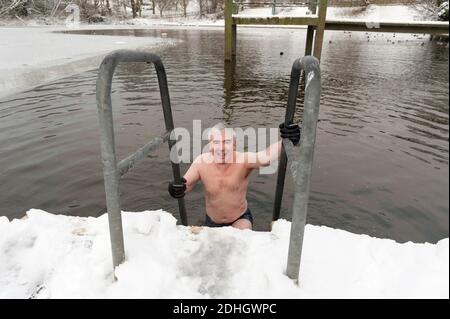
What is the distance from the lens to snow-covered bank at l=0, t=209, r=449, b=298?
73.1 inches

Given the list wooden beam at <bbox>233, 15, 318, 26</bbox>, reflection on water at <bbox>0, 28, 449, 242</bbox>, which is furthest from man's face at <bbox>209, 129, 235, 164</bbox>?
wooden beam at <bbox>233, 15, 318, 26</bbox>

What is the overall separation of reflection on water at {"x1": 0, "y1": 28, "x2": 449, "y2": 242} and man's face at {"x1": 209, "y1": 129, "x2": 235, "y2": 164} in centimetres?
152

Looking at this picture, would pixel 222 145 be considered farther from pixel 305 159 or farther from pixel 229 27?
pixel 229 27

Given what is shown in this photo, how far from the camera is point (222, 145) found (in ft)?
11.4

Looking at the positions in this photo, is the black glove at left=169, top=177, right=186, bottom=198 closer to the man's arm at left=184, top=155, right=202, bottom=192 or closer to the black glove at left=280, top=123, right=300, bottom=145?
the man's arm at left=184, top=155, right=202, bottom=192

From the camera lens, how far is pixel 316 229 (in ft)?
8.15

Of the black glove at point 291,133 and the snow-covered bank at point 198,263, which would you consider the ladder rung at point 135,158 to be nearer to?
the snow-covered bank at point 198,263

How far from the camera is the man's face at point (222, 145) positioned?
11.2 ft

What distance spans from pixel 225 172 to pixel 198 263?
5.28 ft

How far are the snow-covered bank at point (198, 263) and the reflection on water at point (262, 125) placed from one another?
0.43 meters

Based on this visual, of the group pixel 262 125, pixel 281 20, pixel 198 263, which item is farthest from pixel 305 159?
pixel 281 20

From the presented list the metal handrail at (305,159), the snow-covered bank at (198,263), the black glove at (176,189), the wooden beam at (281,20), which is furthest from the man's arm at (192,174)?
the wooden beam at (281,20)

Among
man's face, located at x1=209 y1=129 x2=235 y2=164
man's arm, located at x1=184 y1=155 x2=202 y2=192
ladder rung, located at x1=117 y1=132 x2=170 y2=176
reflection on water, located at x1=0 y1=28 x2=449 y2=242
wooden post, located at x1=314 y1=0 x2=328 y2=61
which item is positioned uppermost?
wooden post, located at x1=314 y1=0 x2=328 y2=61
